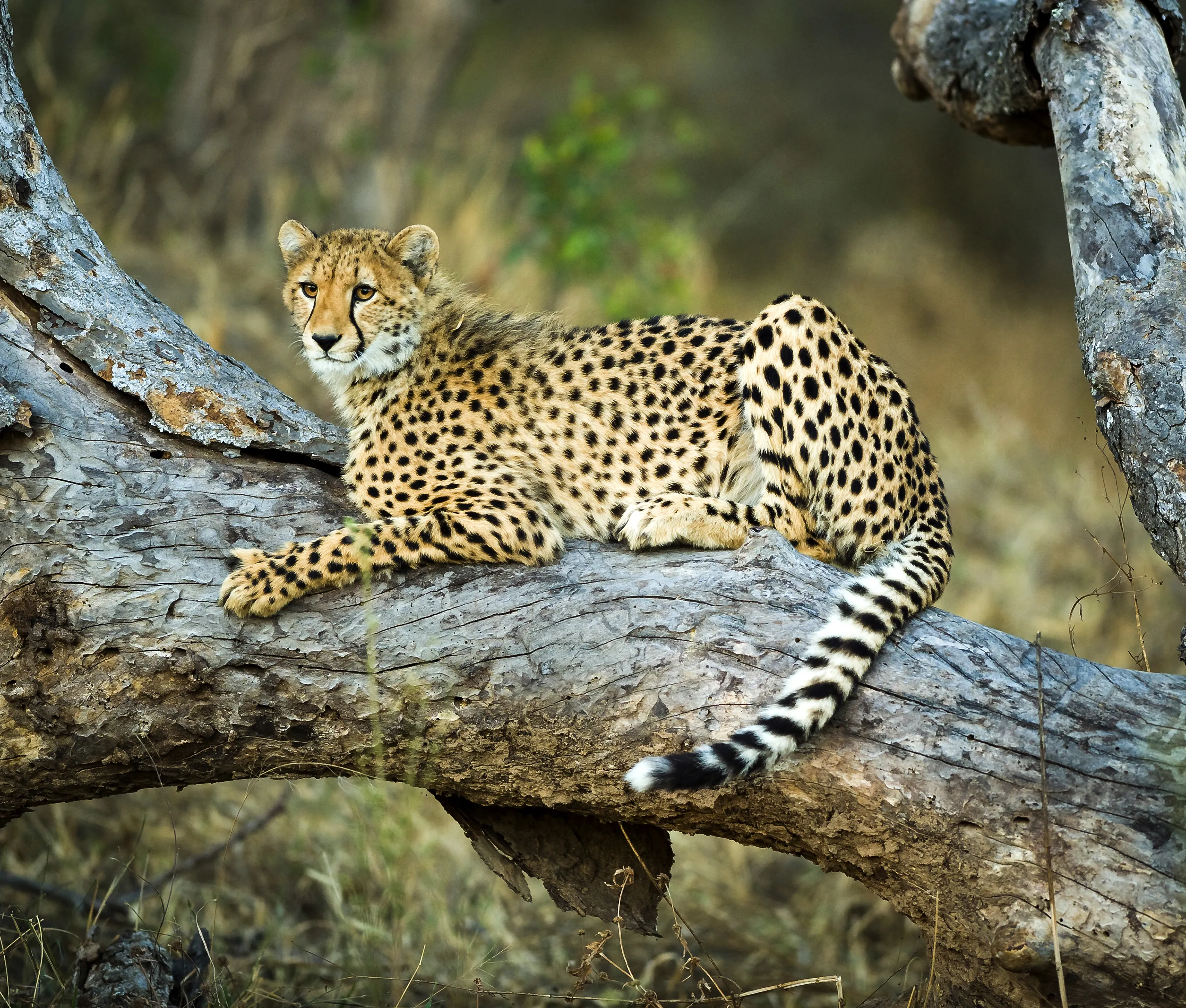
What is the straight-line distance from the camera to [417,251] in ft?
12.6

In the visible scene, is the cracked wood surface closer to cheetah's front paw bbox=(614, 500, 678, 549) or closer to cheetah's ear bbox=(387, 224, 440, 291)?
cheetah's ear bbox=(387, 224, 440, 291)

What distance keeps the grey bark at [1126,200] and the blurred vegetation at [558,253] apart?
182 mm

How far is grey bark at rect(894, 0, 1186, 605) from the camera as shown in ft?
8.60

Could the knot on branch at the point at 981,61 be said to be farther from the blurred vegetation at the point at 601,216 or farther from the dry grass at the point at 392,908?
the blurred vegetation at the point at 601,216

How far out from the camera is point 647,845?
10.2ft

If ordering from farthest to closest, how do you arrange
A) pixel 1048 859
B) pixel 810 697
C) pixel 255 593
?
pixel 255 593, pixel 810 697, pixel 1048 859

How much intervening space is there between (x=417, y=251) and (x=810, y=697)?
81.5 inches

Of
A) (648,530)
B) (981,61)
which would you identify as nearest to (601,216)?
(981,61)

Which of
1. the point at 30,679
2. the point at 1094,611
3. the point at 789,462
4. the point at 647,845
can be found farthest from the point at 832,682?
the point at 1094,611

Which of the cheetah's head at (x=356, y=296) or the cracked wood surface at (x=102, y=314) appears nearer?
the cracked wood surface at (x=102, y=314)

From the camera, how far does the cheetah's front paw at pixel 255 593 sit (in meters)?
2.81

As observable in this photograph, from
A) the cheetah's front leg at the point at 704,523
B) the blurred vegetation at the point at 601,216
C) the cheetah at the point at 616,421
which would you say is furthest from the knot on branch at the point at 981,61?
the blurred vegetation at the point at 601,216

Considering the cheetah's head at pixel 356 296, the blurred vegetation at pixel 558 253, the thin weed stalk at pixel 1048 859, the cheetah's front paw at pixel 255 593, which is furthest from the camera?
the blurred vegetation at pixel 558 253

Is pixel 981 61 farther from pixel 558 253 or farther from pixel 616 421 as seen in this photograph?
pixel 558 253
